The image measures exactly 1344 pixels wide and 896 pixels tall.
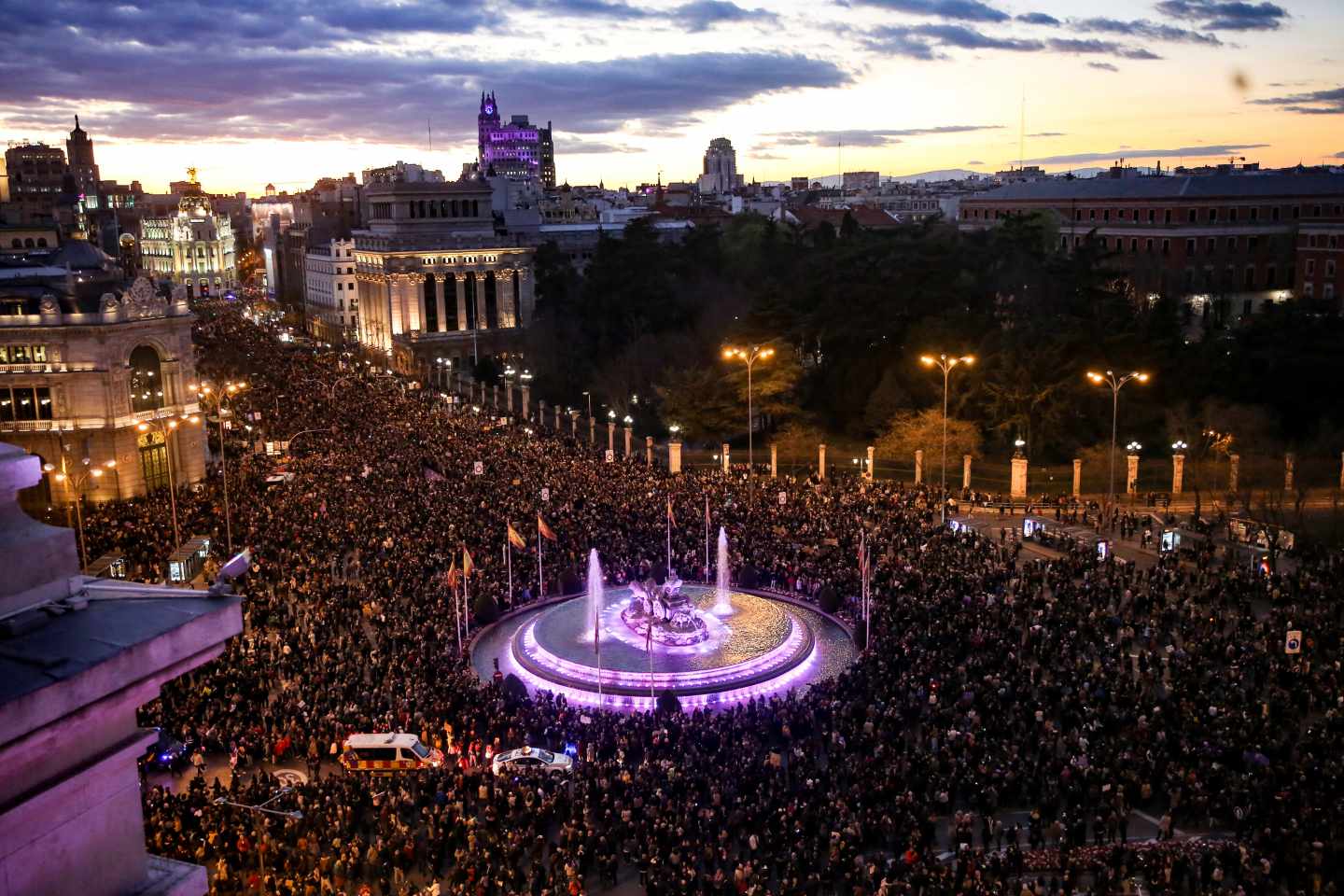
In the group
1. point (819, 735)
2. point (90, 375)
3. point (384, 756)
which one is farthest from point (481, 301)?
point (819, 735)

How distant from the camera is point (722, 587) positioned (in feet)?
104

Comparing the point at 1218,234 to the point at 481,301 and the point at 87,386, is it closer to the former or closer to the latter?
the point at 481,301

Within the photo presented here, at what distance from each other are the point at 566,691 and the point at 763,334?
3336cm

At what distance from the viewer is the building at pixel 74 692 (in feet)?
12.6

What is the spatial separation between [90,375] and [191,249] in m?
137

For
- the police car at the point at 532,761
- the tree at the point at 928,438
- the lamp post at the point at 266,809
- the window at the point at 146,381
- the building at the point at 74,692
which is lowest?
the police car at the point at 532,761

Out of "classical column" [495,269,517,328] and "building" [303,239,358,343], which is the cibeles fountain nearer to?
"classical column" [495,269,517,328]

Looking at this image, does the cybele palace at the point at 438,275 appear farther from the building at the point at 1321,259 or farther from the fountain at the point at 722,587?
the fountain at the point at 722,587

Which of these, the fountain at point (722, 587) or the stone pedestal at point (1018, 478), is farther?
the stone pedestal at point (1018, 478)

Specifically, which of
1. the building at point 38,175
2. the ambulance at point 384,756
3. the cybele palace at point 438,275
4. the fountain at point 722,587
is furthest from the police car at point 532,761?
the building at point 38,175

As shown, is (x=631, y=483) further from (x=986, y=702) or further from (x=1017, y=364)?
(x=986, y=702)

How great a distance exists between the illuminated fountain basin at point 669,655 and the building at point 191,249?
156 m

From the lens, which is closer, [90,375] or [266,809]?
[266,809]

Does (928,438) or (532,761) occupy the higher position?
(928,438)
